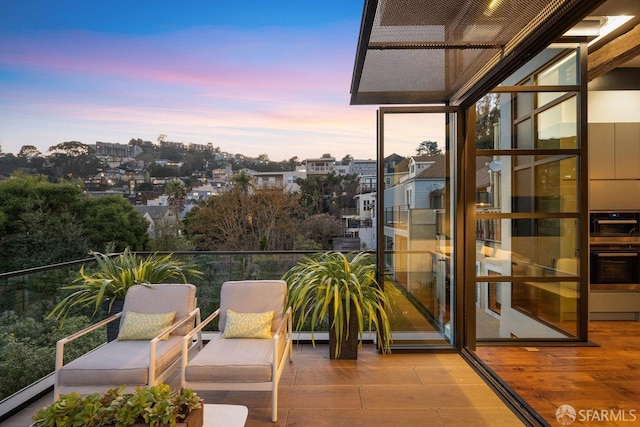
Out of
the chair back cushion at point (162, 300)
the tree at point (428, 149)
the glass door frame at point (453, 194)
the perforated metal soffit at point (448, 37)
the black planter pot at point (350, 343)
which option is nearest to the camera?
the perforated metal soffit at point (448, 37)

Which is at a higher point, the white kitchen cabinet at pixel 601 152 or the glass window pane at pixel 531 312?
the white kitchen cabinet at pixel 601 152

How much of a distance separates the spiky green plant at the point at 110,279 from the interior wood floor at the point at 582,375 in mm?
3498

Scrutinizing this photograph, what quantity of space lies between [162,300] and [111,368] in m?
0.89

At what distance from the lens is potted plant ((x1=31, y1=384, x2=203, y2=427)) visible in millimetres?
1635

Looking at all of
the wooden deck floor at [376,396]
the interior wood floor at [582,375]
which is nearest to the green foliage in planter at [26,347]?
the wooden deck floor at [376,396]

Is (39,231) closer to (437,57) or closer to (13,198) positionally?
(13,198)

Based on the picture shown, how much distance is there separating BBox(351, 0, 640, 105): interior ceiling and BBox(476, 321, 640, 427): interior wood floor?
98.0 inches

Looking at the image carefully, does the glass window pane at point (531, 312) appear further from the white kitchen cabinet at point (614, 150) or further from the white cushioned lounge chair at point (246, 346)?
the white cushioned lounge chair at point (246, 346)

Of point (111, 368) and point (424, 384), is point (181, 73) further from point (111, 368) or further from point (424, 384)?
point (424, 384)

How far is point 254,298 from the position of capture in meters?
3.54

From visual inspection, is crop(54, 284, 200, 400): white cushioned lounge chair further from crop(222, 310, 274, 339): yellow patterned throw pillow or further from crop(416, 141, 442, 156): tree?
crop(416, 141, 442, 156): tree

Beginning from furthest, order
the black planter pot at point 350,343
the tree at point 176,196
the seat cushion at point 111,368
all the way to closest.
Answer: the tree at point 176,196
the black planter pot at point 350,343
the seat cushion at point 111,368

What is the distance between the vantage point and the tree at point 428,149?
405 centimetres

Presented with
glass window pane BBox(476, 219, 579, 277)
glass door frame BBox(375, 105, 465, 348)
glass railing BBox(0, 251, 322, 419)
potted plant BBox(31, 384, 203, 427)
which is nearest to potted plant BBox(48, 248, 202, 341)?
glass railing BBox(0, 251, 322, 419)
